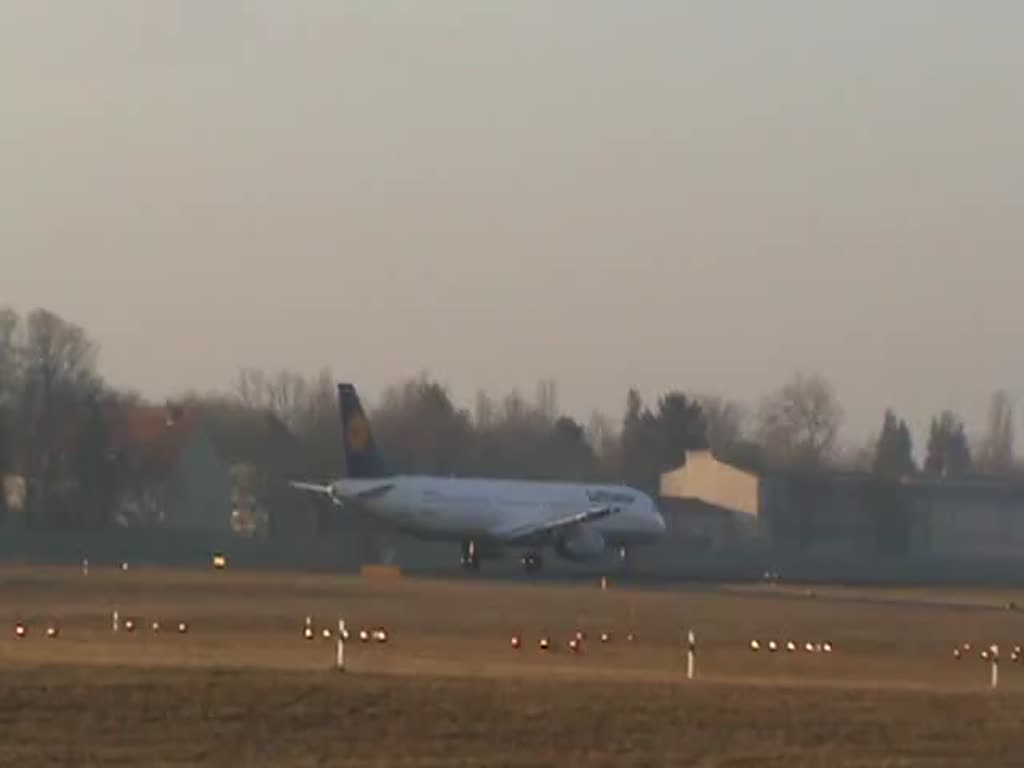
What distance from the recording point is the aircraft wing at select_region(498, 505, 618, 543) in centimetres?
8738

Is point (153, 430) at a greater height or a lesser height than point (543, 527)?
greater

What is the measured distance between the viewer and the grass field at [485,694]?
25.1 meters

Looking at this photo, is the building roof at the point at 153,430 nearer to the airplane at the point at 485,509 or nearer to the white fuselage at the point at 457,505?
the airplane at the point at 485,509

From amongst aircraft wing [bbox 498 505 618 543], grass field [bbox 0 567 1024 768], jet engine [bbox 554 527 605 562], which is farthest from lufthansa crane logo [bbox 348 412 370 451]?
grass field [bbox 0 567 1024 768]

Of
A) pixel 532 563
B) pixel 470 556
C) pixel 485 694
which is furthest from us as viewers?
pixel 470 556

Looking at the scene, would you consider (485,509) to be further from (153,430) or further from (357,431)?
(153,430)

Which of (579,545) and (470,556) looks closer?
(579,545)

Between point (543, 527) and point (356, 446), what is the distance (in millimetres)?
8376

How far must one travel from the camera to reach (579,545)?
289ft

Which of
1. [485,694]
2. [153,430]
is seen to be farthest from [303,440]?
[485,694]

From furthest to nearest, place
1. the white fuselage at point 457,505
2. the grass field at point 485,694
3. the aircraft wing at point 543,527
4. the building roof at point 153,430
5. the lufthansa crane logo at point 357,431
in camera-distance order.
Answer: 1. the building roof at point 153,430
2. the lufthansa crane logo at point 357,431
3. the aircraft wing at point 543,527
4. the white fuselage at point 457,505
5. the grass field at point 485,694

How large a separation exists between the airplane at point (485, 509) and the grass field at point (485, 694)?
30.3 m

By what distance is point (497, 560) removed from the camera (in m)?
94.8

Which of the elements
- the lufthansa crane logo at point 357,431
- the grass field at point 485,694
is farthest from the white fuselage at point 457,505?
the grass field at point 485,694
